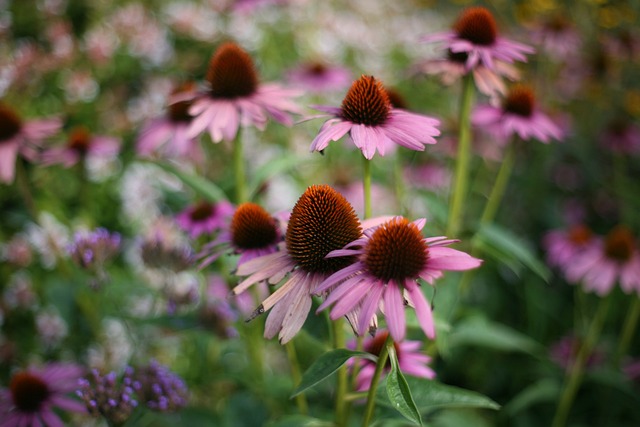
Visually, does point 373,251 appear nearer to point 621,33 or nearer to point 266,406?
point 266,406

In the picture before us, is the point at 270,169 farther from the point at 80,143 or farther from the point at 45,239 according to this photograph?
the point at 45,239

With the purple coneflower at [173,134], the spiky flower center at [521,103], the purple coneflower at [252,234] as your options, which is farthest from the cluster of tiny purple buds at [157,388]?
the spiky flower center at [521,103]

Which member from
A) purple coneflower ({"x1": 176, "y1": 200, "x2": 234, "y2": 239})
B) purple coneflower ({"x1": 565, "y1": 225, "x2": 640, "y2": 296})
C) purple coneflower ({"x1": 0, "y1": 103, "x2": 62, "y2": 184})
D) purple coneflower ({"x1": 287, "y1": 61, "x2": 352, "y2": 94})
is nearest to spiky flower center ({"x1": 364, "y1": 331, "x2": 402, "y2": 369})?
purple coneflower ({"x1": 176, "y1": 200, "x2": 234, "y2": 239})

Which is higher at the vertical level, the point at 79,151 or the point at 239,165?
the point at 239,165

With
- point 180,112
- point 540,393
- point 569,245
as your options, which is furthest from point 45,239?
point 569,245

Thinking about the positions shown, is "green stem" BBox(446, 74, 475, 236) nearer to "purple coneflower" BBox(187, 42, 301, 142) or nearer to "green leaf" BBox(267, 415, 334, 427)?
"purple coneflower" BBox(187, 42, 301, 142)

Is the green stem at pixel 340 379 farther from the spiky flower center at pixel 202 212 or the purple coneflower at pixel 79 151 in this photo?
the purple coneflower at pixel 79 151

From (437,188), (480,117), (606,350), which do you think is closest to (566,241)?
(606,350)
